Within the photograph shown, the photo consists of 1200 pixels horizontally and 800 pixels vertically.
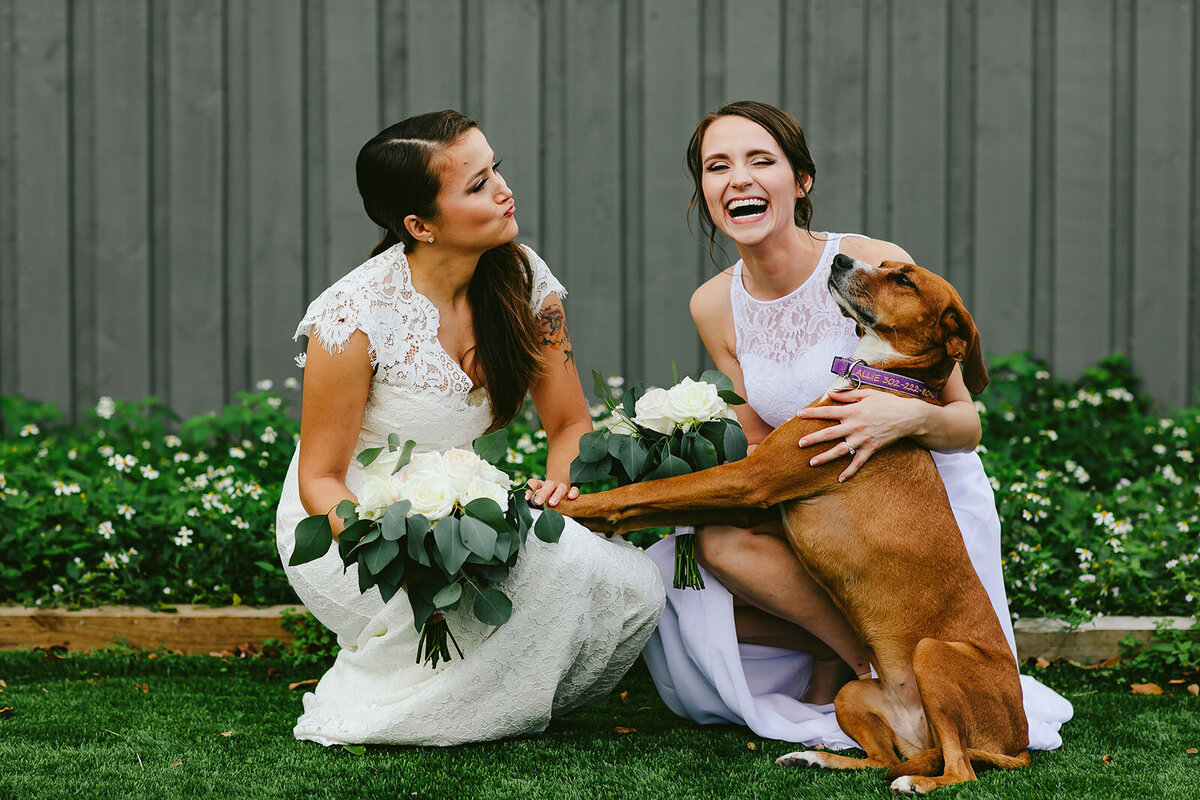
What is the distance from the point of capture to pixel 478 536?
2.64 m

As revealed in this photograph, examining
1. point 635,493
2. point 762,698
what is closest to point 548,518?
point 635,493

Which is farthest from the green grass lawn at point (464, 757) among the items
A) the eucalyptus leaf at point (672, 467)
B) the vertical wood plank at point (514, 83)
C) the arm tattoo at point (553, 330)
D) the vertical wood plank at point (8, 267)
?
the vertical wood plank at point (514, 83)

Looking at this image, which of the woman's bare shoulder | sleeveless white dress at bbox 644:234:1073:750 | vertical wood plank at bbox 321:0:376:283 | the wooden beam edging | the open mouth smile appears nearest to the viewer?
sleeveless white dress at bbox 644:234:1073:750

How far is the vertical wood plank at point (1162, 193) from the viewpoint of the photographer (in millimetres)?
5523

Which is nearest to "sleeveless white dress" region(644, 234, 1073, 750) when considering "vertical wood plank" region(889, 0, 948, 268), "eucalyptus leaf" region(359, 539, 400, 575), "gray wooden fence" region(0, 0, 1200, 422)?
"eucalyptus leaf" region(359, 539, 400, 575)

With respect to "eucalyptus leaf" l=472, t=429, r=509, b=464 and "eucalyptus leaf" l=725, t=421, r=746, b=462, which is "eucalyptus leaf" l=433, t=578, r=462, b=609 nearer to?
"eucalyptus leaf" l=472, t=429, r=509, b=464

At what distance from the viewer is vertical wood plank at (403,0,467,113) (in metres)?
5.45

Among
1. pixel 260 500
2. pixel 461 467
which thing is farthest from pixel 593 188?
pixel 461 467

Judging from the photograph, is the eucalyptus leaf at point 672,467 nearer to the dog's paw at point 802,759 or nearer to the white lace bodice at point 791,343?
the white lace bodice at point 791,343

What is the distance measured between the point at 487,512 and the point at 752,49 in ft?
11.8

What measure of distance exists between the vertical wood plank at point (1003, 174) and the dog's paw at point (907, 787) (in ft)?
11.3

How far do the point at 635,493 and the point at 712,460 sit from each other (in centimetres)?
26

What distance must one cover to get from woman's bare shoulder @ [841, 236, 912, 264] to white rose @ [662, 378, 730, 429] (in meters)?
0.74

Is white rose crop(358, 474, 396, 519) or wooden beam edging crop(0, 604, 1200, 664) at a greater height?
white rose crop(358, 474, 396, 519)
